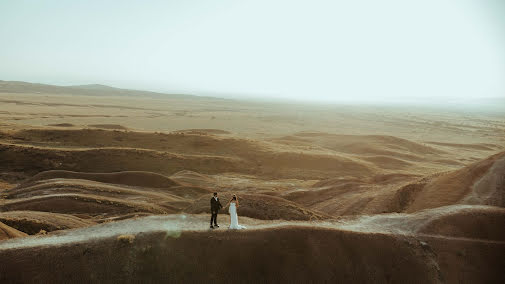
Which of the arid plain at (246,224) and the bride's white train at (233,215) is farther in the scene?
the bride's white train at (233,215)

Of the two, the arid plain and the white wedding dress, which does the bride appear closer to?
the white wedding dress

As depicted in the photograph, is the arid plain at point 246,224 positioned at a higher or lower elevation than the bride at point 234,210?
lower

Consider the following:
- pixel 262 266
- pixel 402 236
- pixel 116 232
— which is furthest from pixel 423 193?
pixel 116 232

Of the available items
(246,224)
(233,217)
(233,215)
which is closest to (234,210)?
(233,215)

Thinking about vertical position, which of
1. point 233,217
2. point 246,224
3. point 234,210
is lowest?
point 246,224

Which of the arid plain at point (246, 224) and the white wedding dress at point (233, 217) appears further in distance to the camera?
the white wedding dress at point (233, 217)

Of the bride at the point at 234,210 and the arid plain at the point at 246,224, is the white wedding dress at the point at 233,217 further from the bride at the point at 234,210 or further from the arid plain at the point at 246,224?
the arid plain at the point at 246,224

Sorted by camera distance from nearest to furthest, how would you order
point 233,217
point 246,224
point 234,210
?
point 234,210 < point 233,217 < point 246,224

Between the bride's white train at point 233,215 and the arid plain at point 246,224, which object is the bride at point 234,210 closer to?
the bride's white train at point 233,215

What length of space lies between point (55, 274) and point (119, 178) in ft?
65.4

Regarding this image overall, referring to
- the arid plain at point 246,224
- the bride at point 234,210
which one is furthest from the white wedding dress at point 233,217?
the arid plain at point 246,224

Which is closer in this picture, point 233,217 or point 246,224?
point 233,217

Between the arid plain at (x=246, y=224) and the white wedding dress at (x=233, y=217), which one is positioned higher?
the white wedding dress at (x=233, y=217)

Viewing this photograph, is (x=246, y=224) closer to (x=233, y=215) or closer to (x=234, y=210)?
(x=233, y=215)
